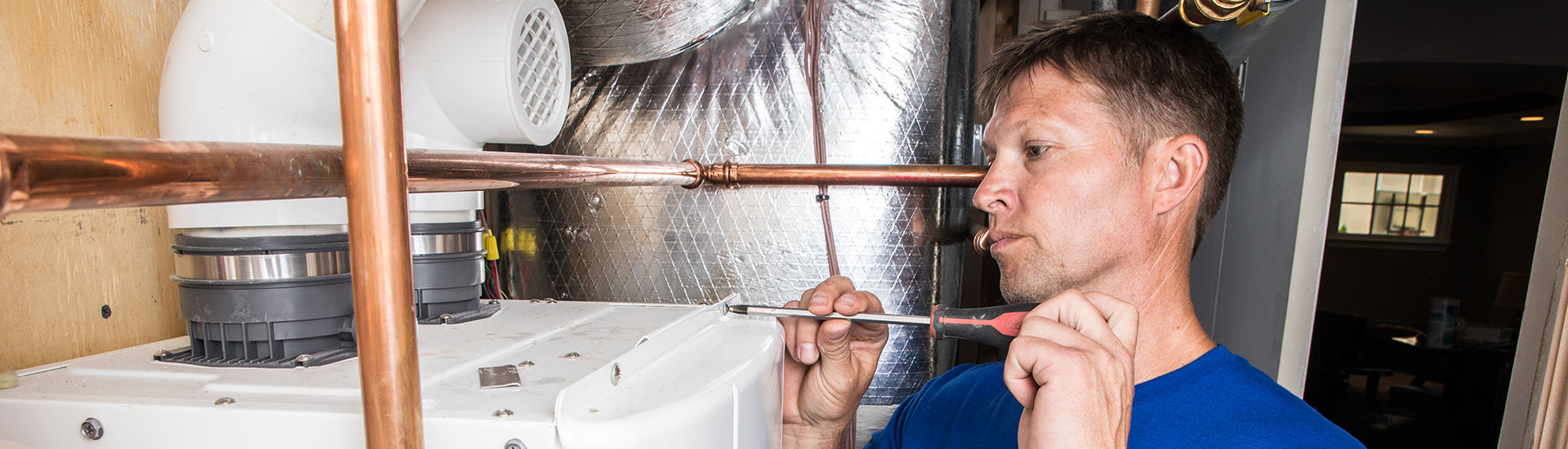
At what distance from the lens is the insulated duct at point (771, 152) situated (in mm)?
1246

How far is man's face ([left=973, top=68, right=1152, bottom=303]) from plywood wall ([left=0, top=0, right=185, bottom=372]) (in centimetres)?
96

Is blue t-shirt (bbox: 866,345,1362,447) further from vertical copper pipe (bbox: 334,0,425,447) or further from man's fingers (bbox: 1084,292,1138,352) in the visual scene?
vertical copper pipe (bbox: 334,0,425,447)

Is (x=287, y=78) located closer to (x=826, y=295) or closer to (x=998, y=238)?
(x=826, y=295)

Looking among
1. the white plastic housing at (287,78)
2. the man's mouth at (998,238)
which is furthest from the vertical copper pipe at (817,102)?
the white plastic housing at (287,78)

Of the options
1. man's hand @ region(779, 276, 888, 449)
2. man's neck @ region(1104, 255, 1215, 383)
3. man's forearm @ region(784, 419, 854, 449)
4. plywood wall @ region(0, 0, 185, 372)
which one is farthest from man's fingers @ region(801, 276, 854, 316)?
plywood wall @ region(0, 0, 185, 372)

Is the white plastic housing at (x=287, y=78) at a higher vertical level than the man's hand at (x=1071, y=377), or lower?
higher

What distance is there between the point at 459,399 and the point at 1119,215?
0.76 metres

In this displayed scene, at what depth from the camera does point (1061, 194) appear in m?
0.84

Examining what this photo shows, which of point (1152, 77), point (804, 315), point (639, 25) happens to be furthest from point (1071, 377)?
point (639, 25)

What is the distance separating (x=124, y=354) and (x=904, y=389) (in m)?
1.12

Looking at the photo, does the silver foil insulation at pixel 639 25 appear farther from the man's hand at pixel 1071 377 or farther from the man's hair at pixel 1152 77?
the man's hand at pixel 1071 377

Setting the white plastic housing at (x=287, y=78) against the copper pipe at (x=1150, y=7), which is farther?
the copper pipe at (x=1150, y=7)

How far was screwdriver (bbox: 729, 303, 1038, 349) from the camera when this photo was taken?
0.66 m

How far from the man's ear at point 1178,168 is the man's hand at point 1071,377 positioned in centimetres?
33
